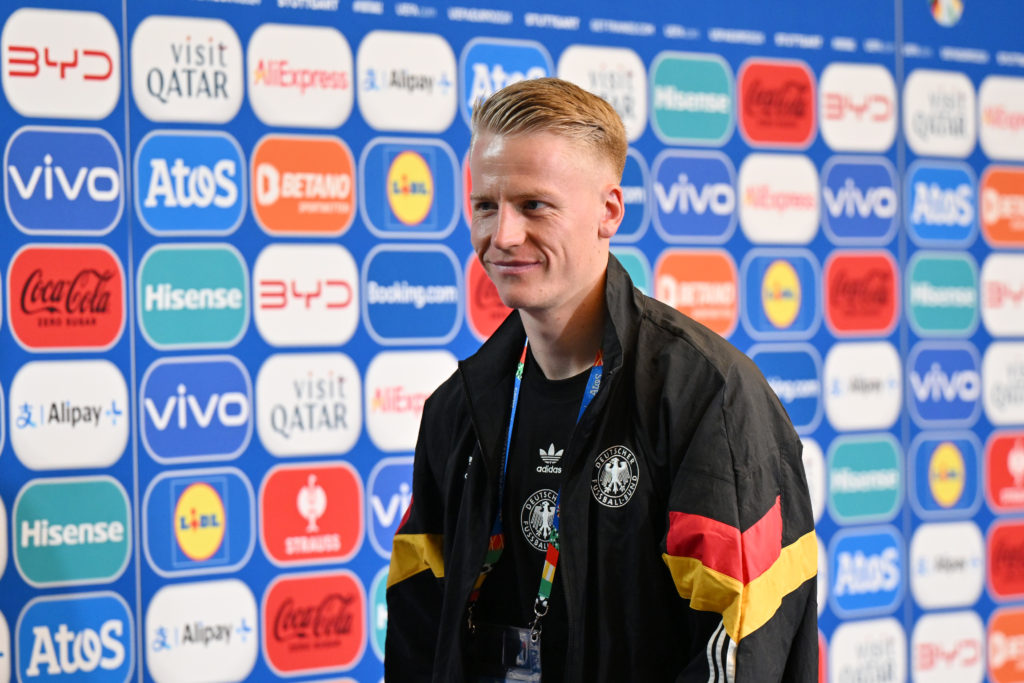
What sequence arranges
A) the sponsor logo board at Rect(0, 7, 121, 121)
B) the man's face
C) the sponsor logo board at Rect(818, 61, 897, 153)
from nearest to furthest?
the man's face, the sponsor logo board at Rect(0, 7, 121, 121), the sponsor logo board at Rect(818, 61, 897, 153)

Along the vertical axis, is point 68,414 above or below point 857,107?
below

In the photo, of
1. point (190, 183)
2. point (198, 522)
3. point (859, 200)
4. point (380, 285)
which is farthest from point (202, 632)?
point (859, 200)

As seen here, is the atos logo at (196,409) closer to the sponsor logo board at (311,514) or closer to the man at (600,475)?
the sponsor logo board at (311,514)

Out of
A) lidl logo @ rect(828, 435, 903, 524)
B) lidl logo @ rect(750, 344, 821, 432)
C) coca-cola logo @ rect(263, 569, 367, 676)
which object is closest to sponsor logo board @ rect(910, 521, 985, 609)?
lidl logo @ rect(828, 435, 903, 524)

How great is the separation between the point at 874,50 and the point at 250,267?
174 cm

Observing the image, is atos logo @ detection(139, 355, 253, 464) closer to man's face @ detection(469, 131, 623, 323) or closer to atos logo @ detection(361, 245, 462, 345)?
atos logo @ detection(361, 245, 462, 345)

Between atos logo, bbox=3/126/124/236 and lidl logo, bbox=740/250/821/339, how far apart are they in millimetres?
1490

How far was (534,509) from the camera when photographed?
59.4 inches

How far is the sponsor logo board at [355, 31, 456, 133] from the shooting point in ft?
8.27

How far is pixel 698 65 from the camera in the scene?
2854 millimetres

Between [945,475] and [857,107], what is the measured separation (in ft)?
3.28

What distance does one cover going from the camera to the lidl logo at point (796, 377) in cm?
291

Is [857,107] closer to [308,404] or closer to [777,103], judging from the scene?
[777,103]

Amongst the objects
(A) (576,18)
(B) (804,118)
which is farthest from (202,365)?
(B) (804,118)
